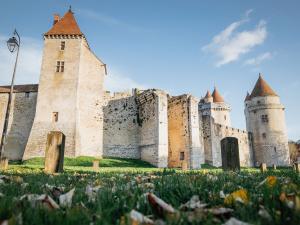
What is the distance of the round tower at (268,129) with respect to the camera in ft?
124

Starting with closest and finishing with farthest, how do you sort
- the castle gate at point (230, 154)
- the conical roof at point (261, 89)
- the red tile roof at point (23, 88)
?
the castle gate at point (230, 154), the red tile roof at point (23, 88), the conical roof at point (261, 89)

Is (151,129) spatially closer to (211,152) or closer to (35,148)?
(211,152)

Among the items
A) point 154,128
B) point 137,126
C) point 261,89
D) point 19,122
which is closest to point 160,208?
point 154,128

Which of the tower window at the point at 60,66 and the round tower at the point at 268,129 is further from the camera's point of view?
the round tower at the point at 268,129

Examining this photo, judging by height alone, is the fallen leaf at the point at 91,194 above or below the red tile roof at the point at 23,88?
below

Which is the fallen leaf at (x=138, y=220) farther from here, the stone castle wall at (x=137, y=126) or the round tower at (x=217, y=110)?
the round tower at (x=217, y=110)

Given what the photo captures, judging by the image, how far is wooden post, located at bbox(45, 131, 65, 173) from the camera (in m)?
6.26

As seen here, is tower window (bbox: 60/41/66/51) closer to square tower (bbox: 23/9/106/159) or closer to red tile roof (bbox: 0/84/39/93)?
square tower (bbox: 23/9/106/159)

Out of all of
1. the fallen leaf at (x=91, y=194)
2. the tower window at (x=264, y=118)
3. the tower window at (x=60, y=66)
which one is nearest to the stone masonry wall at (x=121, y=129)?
the tower window at (x=60, y=66)

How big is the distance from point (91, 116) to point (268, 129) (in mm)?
28071

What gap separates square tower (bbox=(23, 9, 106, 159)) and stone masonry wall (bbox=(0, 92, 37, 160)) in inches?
92.3

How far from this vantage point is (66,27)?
1073 inches

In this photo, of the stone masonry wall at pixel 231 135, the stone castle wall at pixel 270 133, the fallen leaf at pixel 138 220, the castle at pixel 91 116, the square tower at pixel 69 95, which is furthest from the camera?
the stone castle wall at pixel 270 133

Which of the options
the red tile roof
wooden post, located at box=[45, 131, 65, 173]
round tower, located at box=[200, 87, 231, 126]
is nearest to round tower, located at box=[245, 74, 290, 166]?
round tower, located at box=[200, 87, 231, 126]
